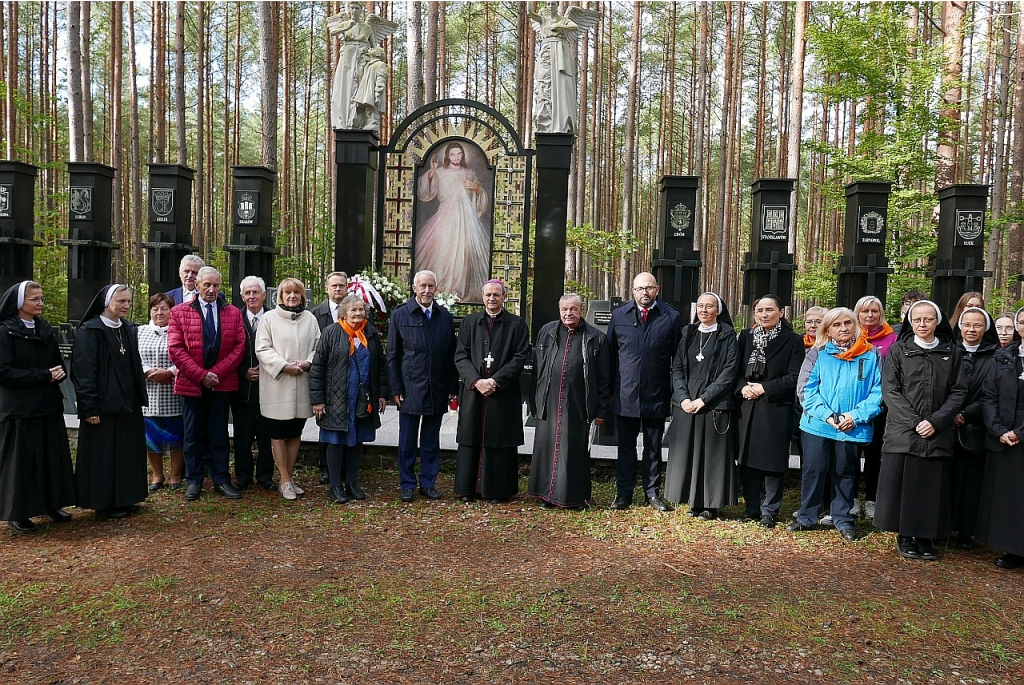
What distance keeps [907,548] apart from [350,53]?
871cm

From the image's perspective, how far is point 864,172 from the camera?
1288 cm

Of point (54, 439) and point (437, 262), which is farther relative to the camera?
point (437, 262)

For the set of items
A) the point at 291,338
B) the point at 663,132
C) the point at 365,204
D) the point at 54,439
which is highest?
the point at 663,132

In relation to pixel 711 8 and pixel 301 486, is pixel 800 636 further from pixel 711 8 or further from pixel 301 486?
pixel 711 8

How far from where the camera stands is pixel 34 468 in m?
5.63

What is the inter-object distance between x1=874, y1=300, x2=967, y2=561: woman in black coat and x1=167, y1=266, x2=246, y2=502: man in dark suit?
5.11 metres

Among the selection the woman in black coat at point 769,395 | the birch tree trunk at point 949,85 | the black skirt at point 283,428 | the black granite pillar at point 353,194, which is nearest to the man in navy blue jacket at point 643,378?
the woman in black coat at point 769,395

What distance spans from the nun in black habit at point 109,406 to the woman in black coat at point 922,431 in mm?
5483

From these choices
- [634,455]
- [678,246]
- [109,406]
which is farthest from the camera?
[678,246]

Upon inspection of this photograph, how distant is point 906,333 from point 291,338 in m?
4.79

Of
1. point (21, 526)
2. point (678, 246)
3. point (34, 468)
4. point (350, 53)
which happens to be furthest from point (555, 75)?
point (21, 526)

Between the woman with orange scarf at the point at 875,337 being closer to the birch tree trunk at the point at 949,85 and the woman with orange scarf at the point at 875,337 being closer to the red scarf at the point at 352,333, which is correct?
the red scarf at the point at 352,333

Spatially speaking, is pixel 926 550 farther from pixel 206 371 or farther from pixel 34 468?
pixel 34 468

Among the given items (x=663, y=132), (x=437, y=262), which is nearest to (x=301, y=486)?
(x=437, y=262)
